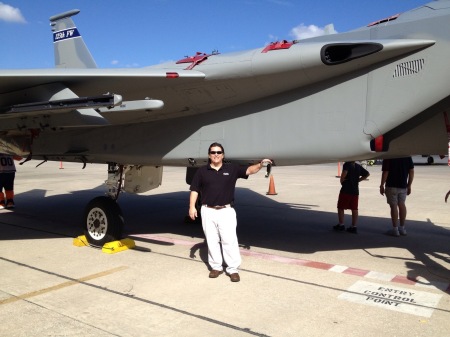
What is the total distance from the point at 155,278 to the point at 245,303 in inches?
52.3

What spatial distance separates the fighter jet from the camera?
4.57 metres

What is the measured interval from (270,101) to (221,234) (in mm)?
1823

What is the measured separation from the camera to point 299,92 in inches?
205

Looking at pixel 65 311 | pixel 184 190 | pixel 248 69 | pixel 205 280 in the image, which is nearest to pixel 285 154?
pixel 248 69

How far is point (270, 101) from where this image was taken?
544 centimetres

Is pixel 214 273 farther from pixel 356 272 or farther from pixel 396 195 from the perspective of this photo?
pixel 396 195

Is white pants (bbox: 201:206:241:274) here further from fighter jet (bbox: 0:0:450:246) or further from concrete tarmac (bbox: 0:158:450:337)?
fighter jet (bbox: 0:0:450:246)

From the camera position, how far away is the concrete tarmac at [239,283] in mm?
3781

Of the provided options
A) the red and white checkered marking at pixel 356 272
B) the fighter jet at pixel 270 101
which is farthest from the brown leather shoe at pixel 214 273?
the fighter jet at pixel 270 101

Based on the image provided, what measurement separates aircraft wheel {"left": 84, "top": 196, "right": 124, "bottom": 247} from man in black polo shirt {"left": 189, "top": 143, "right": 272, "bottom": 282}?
2.03 meters

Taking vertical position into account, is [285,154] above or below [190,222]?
above

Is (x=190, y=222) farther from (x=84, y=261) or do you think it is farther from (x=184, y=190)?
(x=184, y=190)

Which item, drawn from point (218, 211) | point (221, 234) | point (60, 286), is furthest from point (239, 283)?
point (60, 286)

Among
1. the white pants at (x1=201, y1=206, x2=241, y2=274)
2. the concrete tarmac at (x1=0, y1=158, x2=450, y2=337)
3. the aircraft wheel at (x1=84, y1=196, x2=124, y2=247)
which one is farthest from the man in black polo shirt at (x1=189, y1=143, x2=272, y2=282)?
the aircraft wheel at (x1=84, y1=196, x2=124, y2=247)
